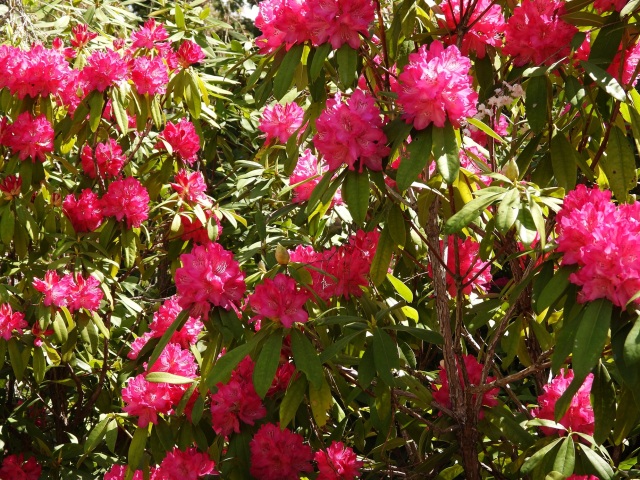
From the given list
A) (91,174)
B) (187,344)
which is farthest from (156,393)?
(91,174)

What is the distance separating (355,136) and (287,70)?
26 cm

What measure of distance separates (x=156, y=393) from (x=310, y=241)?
2.43 ft

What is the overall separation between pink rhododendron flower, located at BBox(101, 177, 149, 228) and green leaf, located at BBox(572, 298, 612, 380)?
1.72 meters

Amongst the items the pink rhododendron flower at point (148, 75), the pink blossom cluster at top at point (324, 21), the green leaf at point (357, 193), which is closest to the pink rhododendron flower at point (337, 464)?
the green leaf at point (357, 193)

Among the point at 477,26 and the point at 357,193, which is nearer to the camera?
the point at 357,193

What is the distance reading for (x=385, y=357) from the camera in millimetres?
1674

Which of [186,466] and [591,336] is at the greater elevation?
[591,336]

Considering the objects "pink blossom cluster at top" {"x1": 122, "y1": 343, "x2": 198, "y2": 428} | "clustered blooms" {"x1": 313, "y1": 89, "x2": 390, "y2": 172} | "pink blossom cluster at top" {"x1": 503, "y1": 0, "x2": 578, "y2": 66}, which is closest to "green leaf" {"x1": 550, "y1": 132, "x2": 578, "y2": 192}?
"pink blossom cluster at top" {"x1": 503, "y1": 0, "x2": 578, "y2": 66}

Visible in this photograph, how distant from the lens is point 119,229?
9.17ft

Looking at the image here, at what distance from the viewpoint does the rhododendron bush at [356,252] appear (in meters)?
1.53

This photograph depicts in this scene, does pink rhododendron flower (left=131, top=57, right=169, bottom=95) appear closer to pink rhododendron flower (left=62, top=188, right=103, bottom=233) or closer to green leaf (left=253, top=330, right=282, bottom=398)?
pink rhododendron flower (left=62, top=188, right=103, bottom=233)

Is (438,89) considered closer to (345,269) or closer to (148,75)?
(345,269)

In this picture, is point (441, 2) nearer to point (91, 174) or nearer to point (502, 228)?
point (502, 228)

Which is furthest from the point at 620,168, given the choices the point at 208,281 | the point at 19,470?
the point at 19,470
